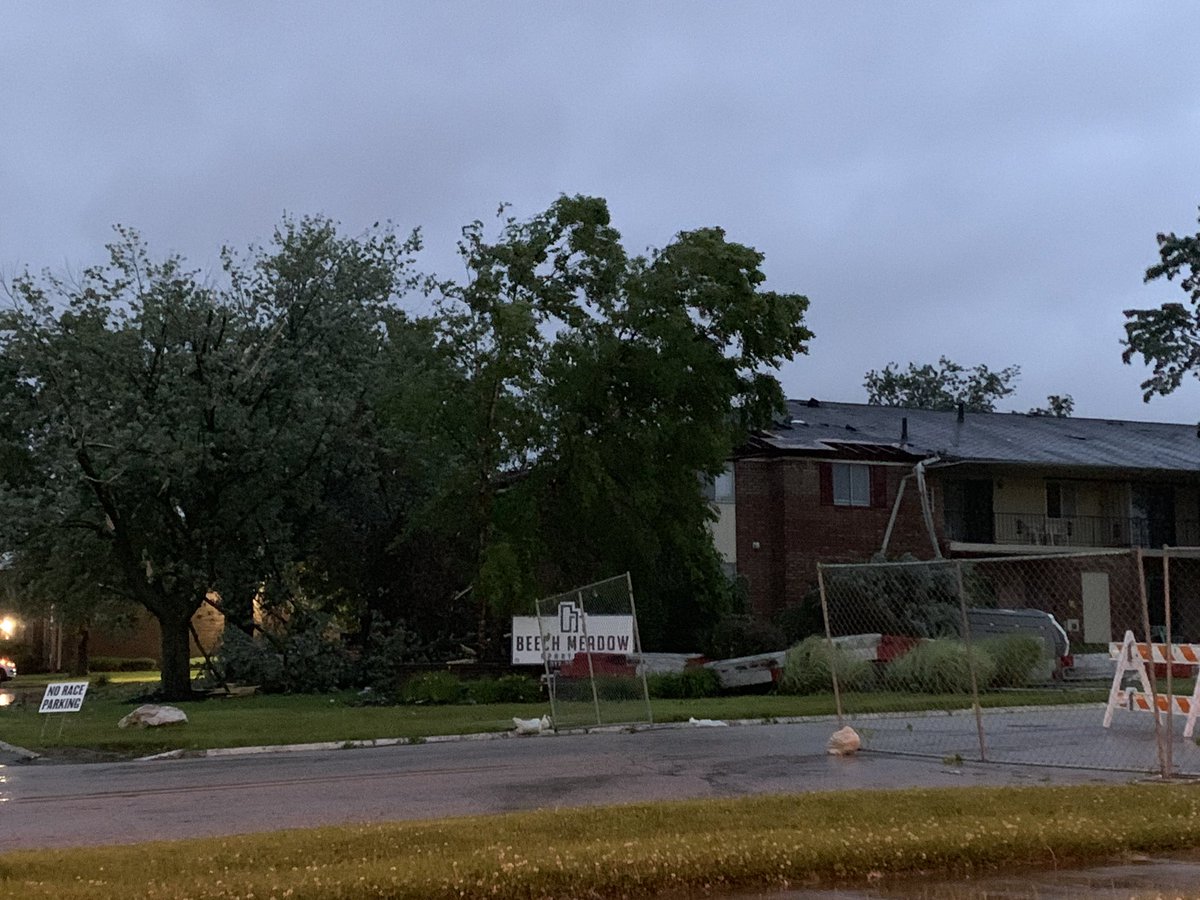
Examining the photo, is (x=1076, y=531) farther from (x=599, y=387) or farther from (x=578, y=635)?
(x=578, y=635)

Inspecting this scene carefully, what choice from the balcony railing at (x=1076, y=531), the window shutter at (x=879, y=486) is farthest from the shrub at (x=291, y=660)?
the balcony railing at (x=1076, y=531)

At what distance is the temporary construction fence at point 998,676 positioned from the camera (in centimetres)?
1459

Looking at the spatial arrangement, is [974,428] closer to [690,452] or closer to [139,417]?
[690,452]

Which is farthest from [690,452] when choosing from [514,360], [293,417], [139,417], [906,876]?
[906,876]

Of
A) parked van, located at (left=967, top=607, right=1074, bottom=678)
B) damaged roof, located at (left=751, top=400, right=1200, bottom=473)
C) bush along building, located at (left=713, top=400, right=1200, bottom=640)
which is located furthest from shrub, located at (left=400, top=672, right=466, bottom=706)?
damaged roof, located at (left=751, top=400, right=1200, bottom=473)

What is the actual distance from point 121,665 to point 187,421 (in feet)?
110

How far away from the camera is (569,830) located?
9875 mm

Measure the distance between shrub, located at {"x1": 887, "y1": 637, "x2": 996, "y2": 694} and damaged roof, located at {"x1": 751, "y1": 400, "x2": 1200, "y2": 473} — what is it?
18.6 m

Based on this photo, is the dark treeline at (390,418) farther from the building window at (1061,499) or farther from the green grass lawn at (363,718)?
the building window at (1061,499)

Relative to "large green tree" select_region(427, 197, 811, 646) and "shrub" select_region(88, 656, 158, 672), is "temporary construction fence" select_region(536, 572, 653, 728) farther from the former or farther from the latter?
"shrub" select_region(88, 656, 158, 672)

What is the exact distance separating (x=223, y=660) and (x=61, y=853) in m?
24.8

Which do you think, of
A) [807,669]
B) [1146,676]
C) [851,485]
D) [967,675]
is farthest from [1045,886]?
[851,485]

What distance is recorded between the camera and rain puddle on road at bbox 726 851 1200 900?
819cm

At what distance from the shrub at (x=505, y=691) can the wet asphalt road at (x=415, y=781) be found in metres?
9.09
